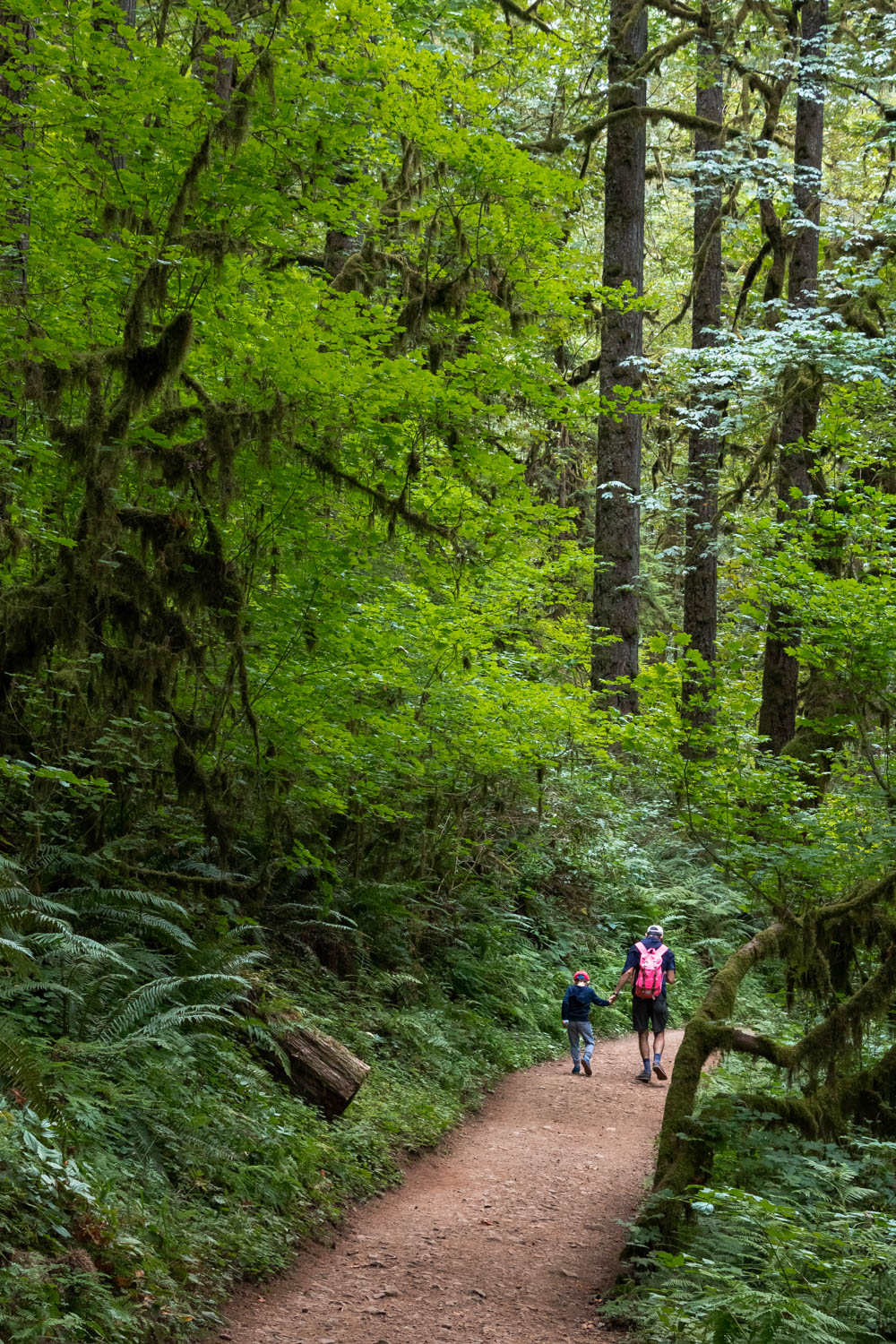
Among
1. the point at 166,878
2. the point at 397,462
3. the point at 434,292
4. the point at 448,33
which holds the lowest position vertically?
the point at 166,878

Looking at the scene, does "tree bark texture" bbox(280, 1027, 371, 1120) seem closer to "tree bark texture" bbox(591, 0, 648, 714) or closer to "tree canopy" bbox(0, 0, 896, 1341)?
"tree canopy" bbox(0, 0, 896, 1341)

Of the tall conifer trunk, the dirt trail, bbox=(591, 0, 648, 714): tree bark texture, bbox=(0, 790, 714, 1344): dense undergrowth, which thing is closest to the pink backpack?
the dirt trail

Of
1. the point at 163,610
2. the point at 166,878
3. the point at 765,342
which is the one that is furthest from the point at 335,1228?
the point at 765,342

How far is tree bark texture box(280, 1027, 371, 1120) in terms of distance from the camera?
773 centimetres

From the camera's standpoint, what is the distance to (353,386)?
8.64m

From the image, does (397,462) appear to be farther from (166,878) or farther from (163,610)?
(166,878)

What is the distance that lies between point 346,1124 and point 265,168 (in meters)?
7.47

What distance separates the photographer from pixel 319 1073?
779 centimetres

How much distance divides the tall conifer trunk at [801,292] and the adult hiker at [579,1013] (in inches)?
167

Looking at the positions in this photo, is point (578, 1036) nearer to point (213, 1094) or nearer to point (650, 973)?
point (650, 973)

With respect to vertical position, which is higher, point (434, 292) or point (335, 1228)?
point (434, 292)

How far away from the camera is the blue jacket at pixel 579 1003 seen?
1183cm

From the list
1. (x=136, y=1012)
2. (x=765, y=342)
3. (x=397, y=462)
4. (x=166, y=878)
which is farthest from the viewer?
(x=765, y=342)

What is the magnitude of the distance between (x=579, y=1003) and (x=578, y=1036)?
1.51 ft
